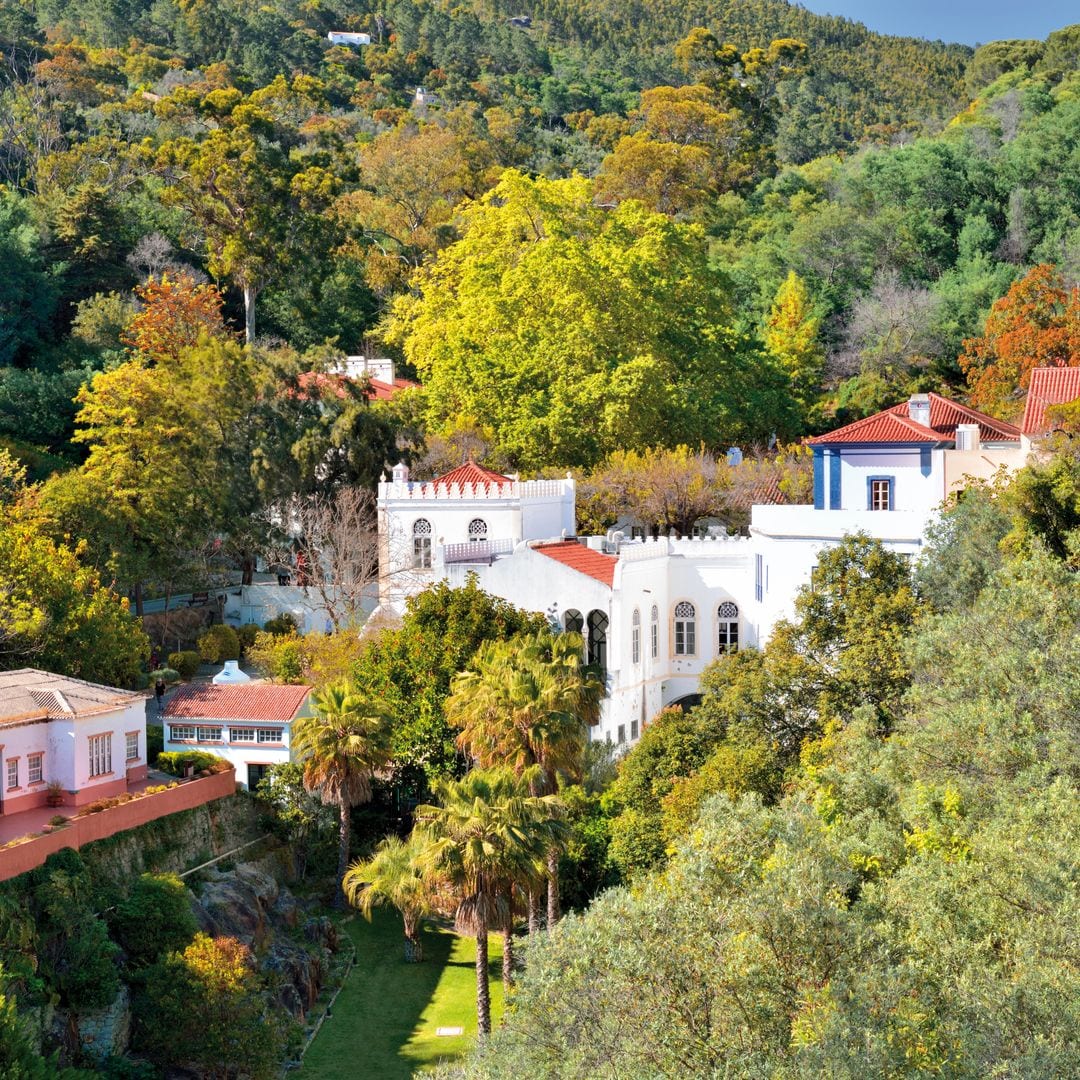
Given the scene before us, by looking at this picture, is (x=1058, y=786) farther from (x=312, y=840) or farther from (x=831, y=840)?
(x=312, y=840)

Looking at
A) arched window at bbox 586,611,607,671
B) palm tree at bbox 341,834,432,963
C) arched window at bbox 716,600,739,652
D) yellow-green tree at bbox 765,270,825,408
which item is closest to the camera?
palm tree at bbox 341,834,432,963

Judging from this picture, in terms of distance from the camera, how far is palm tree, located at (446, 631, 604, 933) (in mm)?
30656

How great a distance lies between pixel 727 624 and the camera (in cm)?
4066

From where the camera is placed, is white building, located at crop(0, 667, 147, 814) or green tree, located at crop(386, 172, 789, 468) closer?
white building, located at crop(0, 667, 147, 814)

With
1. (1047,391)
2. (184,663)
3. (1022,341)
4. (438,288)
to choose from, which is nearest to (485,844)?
(184,663)

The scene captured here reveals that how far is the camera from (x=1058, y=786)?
2111cm

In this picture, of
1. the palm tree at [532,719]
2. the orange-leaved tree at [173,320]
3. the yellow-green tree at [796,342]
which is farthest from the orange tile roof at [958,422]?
the orange-leaved tree at [173,320]

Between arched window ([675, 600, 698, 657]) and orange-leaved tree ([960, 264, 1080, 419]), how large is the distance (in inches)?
512

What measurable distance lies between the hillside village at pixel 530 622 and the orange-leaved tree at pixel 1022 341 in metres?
0.17

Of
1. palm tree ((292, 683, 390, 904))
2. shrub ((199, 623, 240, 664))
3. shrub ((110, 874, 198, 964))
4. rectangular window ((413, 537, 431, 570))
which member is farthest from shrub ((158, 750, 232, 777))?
rectangular window ((413, 537, 431, 570))

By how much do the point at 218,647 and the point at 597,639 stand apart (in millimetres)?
9450

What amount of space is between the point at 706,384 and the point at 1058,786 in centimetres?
3156

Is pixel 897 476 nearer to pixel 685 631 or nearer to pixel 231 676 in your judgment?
pixel 685 631

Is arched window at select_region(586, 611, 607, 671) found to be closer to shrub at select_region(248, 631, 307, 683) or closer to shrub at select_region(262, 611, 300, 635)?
shrub at select_region(248, 631, 307, 683)
